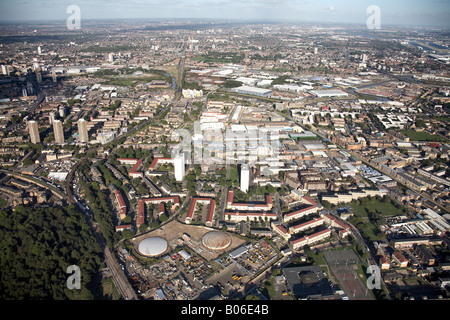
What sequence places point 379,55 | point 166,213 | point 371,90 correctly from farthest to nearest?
point 379,55, point 371,90, point 166,213

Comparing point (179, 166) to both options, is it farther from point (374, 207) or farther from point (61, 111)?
point (61, 111)

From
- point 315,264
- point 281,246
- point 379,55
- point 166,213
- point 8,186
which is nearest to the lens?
point 315,264

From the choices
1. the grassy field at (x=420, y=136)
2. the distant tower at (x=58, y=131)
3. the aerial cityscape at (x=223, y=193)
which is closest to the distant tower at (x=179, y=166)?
the aerial cityscape at (x=223, y=193)

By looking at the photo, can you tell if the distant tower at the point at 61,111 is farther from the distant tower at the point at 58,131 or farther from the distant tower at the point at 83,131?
the distant tower at the point at 83,131

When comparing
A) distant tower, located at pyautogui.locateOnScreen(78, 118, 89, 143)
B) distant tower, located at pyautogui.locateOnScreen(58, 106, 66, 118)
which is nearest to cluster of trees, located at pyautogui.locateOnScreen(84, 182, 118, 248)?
distant tower, located at pyautogui.locateOnScreen(78, 118, 89, 143)
